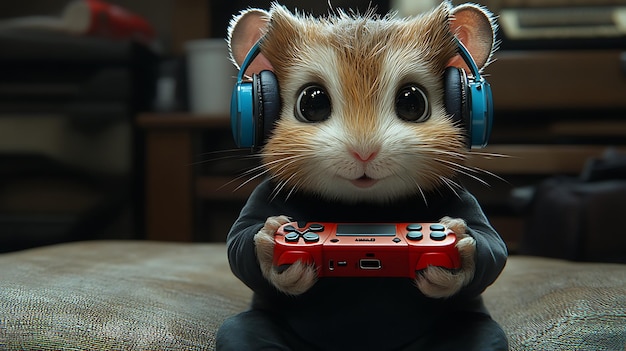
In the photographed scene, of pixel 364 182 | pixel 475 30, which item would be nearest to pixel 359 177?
pixel 364 182

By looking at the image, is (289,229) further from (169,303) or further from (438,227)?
(169,303)

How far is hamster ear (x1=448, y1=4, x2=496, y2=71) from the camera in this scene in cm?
65

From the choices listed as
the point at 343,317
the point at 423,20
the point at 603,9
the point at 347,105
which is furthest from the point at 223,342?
the point at 603,9

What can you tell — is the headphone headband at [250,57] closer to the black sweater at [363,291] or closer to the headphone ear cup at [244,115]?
the headphone ear cup at [244,115]

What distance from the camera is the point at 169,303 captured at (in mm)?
789

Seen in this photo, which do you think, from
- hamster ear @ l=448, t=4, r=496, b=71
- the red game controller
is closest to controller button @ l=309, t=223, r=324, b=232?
the red game controller

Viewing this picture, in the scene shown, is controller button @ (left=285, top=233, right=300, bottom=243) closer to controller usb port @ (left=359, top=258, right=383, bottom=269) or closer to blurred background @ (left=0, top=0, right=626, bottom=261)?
controller usb port @ (left=359, top=258, right=383, bottom=269)

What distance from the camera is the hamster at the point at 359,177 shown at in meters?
0.54

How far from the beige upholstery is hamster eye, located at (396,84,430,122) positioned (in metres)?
0.29

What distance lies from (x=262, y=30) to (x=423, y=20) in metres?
0.17

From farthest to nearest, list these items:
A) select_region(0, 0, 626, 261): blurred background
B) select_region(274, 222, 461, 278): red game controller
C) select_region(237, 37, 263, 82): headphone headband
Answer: select_region(0, 0, 626, 261): blurred background → select_region(237, 37, 263, 82): headphone headband → select_region(274, 222, 461, 278): red game controller

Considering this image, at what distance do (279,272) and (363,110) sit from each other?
0.16m

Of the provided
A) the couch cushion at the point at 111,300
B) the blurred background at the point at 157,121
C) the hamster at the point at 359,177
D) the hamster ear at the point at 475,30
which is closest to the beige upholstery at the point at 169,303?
the couch cushion at the point at 111,300

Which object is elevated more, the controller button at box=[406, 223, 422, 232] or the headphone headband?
the headphone headband
